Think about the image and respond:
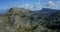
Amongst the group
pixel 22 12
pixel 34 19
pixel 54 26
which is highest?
pixel 22 12

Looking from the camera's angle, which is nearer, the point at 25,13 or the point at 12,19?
the point at 12,19

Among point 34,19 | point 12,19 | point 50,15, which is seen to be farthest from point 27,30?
point 50,15

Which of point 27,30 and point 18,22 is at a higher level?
point 18,22

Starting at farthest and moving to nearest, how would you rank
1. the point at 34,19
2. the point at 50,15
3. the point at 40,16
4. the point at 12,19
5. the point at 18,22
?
the point at 50,15
the point at 40,16
the point at 34,19
the point at 12,19
the point at 18,22

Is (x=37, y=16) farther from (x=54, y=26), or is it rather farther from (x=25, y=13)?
(x=54, y=26)

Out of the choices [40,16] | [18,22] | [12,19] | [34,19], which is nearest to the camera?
[18,22]

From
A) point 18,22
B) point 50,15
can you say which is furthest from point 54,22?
point 18,22
